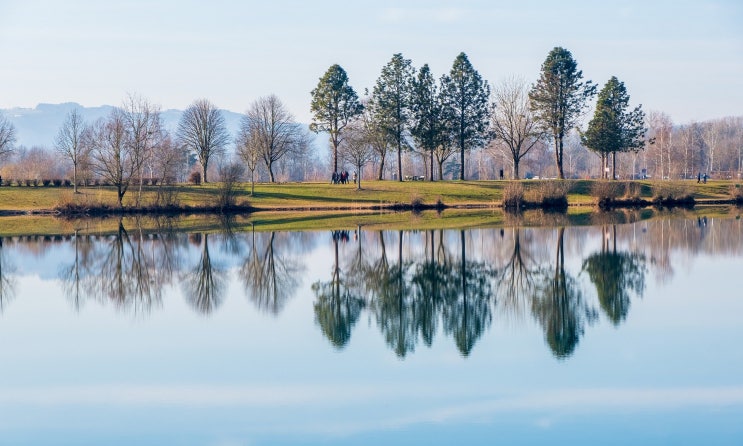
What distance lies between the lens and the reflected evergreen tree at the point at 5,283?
78.8 ft

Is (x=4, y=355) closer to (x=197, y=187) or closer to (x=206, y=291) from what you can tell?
(x=206, y=291)

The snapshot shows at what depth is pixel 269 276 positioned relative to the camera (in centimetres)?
2788

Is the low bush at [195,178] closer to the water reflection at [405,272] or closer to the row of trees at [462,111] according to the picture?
the row of trees at [462,111]

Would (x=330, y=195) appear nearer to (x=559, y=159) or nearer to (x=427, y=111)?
(x=427, y=111)

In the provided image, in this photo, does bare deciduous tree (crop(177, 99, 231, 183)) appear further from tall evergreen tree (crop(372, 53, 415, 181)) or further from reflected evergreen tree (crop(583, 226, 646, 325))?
reflected evergreen tree (crop(583, 226, 646, 325))

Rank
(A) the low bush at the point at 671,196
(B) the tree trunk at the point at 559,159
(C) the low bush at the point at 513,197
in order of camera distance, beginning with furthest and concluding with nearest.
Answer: (B) the tree trunk at the point at 559,159, (A) the low bush at the point at 671,196, (C) the low bush at the point at 513,197

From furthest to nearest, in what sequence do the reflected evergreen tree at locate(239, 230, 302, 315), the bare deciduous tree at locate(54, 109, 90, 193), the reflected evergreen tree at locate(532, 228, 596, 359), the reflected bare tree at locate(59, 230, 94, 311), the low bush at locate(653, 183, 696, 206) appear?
the bare deciduous tree at locate(54, 109, 90, 193)
the low bush at locate(653, 183, 696, 206)
the reflected bare tree at locate(59, 230, 94, 311)
the reflected evergreen tree at locate(239, 230, 302, 315)
the reflected evergreen tree at locate(532, 228, 596, 359)

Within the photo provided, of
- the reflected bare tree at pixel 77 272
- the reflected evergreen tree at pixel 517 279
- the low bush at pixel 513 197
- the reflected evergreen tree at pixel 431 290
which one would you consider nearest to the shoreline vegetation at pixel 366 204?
the low bush at pixel 513 197

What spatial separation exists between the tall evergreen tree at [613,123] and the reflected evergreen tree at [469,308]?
4983 cm

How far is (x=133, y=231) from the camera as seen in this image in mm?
45781

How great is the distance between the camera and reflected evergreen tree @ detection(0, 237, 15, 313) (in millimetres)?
24016

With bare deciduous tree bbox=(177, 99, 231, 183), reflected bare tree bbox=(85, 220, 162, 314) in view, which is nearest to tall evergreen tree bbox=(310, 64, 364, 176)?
bare deciduous tree bbox=(177, 99, 231, 183)

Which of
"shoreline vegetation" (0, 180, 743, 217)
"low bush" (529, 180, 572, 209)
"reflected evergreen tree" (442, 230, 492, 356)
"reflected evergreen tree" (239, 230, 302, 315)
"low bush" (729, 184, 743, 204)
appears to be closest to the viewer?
"reflected evergreen tree" (442, 230, 492, 356)

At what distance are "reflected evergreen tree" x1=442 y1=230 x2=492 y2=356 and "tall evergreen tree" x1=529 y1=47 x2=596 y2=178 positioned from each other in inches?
1897
